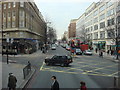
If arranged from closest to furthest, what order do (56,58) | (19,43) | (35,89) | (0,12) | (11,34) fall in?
(35,89)
(56,58)
(19,43)
(11,34)
(0,12)

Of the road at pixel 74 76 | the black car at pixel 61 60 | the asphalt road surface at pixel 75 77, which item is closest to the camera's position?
the asphalt road surface at pixel 75 77

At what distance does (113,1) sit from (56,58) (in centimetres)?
3522

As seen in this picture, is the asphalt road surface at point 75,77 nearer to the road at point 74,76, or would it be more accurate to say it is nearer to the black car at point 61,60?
the road at point 74,76

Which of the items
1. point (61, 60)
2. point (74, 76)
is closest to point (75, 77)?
point (74, 76)

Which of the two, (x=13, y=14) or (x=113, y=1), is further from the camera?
(x=113, y=1)

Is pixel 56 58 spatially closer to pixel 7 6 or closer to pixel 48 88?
pixel 48 88

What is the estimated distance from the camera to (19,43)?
130 ft

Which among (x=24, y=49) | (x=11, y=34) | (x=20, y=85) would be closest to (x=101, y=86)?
(x=20, y=85)

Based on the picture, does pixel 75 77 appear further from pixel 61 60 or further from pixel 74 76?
pixel 61 60

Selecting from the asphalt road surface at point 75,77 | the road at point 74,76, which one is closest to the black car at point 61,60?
the road at point 74,76

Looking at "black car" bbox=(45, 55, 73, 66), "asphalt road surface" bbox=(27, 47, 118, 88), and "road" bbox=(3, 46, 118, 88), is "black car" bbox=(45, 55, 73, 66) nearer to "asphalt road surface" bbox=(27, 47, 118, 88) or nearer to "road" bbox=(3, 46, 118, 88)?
"road" bbox=(3, 46, 118, 88)

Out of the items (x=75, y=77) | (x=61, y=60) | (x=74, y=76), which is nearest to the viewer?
(x=75, y=77)

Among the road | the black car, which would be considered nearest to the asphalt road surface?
the road

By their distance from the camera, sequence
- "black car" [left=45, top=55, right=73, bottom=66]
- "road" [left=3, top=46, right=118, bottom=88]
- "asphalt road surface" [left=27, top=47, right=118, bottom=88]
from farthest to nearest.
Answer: "black car" [left=45, top=55, right=73, bottom=66], "road" [left=3, top=46, right=118, bottom=88], "asphalt road surface" [left=27, top=47, right=118, bottom=88]
